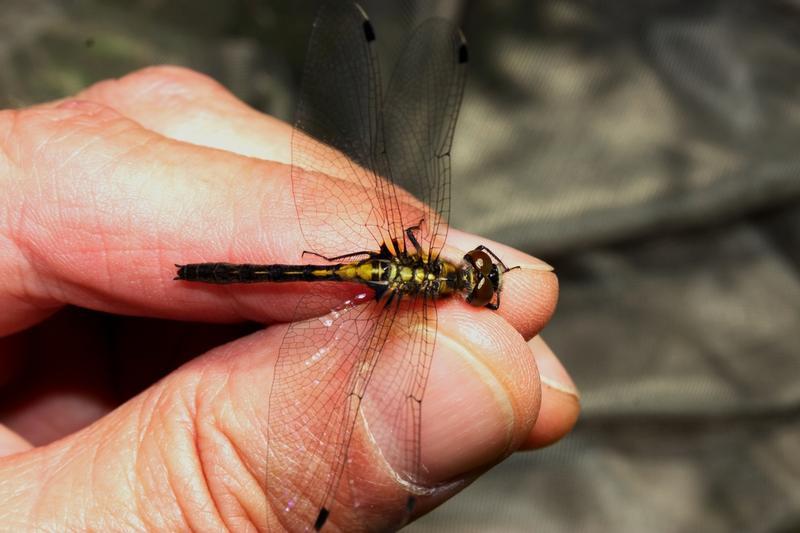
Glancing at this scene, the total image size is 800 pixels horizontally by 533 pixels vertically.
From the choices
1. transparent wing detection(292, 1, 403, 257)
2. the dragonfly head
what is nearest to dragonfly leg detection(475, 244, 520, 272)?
the dragonfly head

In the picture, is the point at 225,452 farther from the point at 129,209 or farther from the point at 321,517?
the point at 129,209

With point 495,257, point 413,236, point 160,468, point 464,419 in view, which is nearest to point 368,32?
point 413,236

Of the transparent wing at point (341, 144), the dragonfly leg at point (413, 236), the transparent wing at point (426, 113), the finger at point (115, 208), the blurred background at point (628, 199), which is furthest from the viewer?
the blurred background at point (628, 199)

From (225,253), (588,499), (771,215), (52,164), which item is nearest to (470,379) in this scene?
(225,253)

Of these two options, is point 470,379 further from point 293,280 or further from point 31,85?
point 31,85

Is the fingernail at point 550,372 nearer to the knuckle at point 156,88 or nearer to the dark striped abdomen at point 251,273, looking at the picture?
the dark striped abdomen at point 251,273

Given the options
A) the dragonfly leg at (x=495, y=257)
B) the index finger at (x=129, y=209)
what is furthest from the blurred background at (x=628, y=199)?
the index finger at (x=129, y=209)
